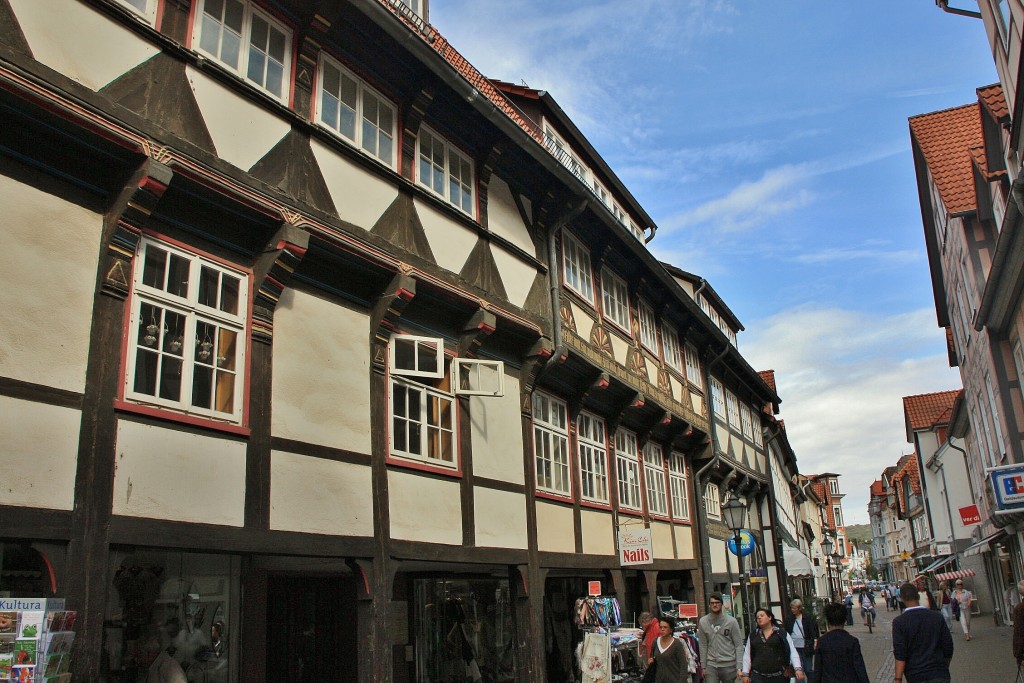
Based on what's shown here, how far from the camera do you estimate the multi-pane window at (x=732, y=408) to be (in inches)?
1046

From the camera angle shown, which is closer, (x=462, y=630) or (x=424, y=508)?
(x=424, y=508)

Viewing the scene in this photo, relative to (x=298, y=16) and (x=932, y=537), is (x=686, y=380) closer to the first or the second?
(x=298, y=16)

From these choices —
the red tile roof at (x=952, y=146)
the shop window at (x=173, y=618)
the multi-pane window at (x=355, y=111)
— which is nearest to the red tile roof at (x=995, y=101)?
the red tile roof at (x=952, y=146)

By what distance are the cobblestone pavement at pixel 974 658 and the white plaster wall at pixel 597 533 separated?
5.94 metres

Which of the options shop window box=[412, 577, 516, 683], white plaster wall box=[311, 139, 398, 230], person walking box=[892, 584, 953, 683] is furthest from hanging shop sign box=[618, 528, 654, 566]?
white plaster wall box=[311, 139, 398, 230]

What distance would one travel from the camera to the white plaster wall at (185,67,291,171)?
817 centimetres

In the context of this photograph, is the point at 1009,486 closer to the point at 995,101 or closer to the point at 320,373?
the point at 995,101

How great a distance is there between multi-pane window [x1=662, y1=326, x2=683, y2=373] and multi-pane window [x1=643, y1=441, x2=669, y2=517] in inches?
90.4

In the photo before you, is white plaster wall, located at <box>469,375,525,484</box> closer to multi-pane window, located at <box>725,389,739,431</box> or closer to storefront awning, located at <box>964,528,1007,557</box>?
multi-pane window, located at <box>725,389,739,431</box>

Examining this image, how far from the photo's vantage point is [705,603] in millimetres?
20156

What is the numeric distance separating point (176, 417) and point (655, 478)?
44.9 ft

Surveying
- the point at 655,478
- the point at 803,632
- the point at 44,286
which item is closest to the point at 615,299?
the point at 655,478

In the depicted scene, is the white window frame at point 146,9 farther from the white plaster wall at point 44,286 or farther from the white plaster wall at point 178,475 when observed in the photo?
the white plaster wall at point 178,475

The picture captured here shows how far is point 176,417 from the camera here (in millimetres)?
7371
